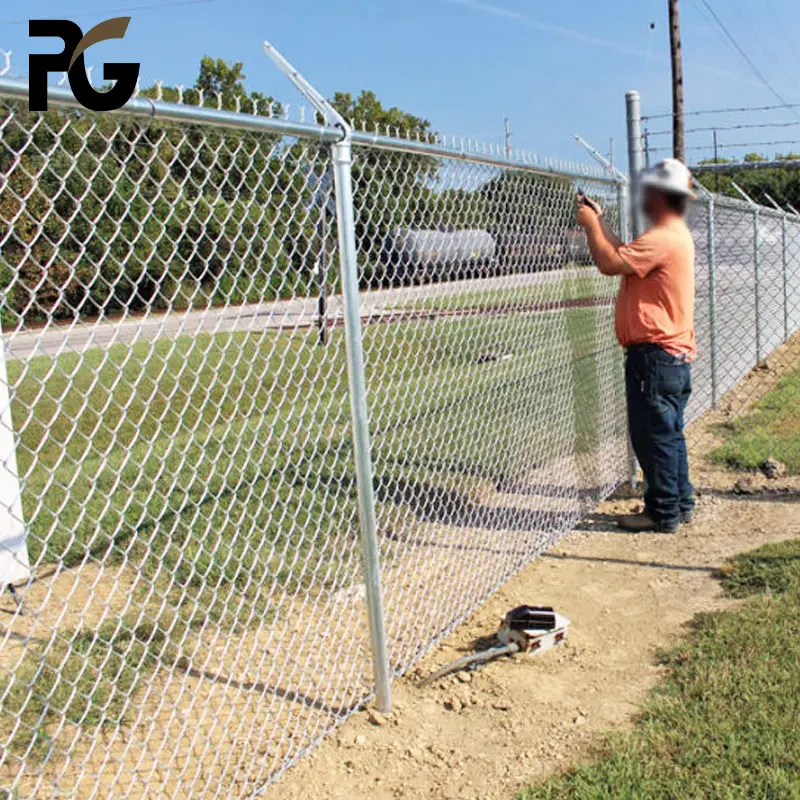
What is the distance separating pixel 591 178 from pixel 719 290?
5.17 m

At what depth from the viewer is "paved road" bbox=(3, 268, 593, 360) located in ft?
8.78

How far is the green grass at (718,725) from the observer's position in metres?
2.89

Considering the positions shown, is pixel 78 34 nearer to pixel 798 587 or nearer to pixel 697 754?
pixel 697 754

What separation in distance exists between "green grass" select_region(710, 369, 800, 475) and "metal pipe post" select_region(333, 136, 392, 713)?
4235mm

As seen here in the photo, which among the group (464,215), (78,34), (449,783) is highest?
(78,34)

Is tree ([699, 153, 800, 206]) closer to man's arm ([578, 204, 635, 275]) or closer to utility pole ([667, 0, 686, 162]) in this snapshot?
utility pole ([667, 0, 686, 162])

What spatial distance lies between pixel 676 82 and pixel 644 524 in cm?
2150

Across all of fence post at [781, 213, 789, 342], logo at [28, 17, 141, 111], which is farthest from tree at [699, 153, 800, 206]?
logo at [28, 17, 141, 111]

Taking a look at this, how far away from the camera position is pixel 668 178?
478cm

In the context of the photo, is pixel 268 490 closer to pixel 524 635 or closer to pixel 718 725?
pixel 524 635

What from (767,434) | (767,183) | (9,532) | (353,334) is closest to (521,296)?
(353,334)

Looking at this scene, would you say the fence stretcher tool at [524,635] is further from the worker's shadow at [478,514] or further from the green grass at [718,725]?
the worker's shadow at [478,514]

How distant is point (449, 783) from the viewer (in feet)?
10.1

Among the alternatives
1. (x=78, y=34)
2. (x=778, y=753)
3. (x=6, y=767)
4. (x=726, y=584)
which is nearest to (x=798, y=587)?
(x=726, y=584)
